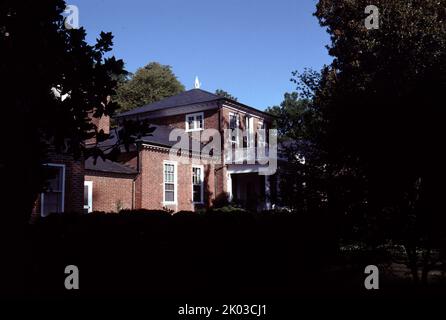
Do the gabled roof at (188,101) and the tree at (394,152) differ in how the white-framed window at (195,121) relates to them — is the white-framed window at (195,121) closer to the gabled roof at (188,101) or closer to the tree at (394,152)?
the gabled roof at (188,101)

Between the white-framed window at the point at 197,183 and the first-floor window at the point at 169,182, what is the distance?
6.42ft

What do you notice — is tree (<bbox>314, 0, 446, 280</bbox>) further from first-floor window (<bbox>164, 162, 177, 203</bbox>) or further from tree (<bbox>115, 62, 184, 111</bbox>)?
tree (<bbox>115, 62, 184, 111</bbox>)

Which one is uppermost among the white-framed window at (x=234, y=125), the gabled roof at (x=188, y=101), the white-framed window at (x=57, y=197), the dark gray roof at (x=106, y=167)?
the gabled roof at (x=188, y=101)

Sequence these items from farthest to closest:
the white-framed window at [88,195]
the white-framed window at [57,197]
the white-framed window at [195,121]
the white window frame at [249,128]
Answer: the white window frame at [249,128]
the white-framed window at [195,121]
the white-framed window at [88,195]
the white-framed window at [57,197]

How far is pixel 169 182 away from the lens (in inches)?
882

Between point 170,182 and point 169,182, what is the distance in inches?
3.1

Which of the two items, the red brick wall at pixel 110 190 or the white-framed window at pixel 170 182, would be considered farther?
the white-framed window at pixel 170 182

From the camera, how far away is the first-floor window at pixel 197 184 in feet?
80.3

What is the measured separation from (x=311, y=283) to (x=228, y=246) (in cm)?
195

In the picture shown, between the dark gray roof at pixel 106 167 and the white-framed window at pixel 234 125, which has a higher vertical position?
the white-framed window at pixel 234 125

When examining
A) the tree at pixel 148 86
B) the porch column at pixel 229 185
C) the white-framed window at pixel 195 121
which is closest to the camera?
the porch column at pixel 229 185

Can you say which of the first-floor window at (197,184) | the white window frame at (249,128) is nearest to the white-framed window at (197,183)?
the first-floor window at (197,184)

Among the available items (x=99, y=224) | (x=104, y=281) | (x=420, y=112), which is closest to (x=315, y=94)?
(x=420, y=112)

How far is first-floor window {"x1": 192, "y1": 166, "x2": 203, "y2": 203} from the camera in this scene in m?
24.5
